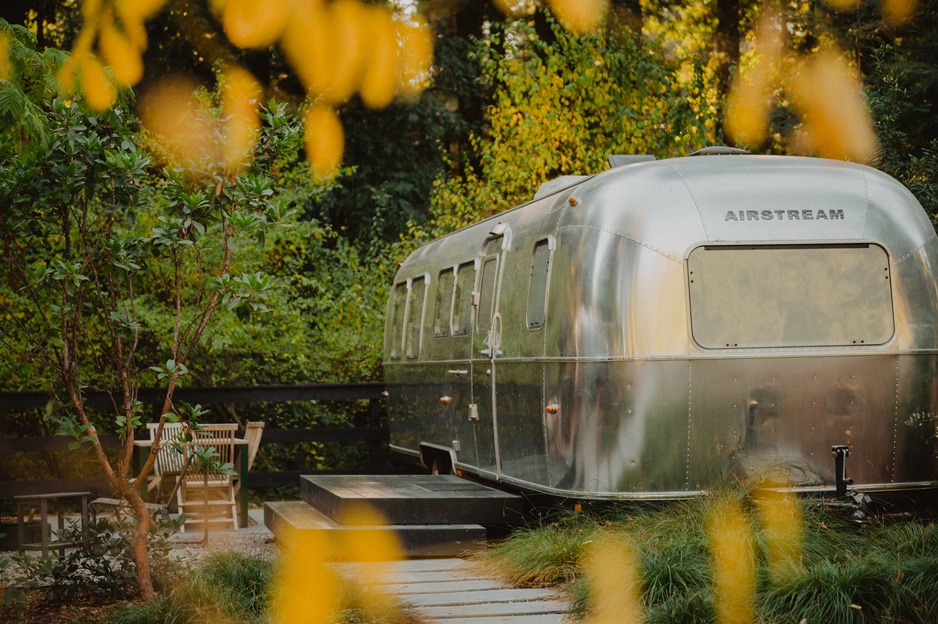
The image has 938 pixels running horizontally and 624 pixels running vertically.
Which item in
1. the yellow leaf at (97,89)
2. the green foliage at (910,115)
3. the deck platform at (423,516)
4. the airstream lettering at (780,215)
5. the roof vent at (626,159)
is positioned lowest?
the deck platform at (423,516)

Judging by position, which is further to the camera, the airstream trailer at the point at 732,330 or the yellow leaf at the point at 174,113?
the yellow leaf at the point at 174,113

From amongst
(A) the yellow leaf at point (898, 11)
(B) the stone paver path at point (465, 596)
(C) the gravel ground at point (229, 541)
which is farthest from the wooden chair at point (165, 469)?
(A) the yellow leaf at point (898, 11)

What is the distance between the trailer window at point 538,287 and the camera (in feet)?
26.5

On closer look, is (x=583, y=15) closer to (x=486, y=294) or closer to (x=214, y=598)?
(x=486, y=294)

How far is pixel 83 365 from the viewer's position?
522 inches

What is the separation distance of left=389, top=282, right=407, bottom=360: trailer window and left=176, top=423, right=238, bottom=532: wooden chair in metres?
2.07

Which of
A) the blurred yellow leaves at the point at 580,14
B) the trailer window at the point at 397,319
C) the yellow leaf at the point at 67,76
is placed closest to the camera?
the yellow leaf at the point at 67,76

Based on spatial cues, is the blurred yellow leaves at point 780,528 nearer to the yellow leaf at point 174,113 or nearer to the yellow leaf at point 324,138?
the yellow leaf at point 174,113

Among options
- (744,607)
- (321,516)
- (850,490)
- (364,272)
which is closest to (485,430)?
(321,516)

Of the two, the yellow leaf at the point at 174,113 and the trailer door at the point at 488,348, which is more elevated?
the yellow leaf at the point at 174,113

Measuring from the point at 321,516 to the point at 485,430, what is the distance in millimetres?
1458

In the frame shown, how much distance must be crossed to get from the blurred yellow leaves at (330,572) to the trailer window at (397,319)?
3986 millimetres

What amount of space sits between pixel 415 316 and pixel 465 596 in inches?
218

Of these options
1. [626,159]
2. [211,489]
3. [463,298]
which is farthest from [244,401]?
[626,159]
